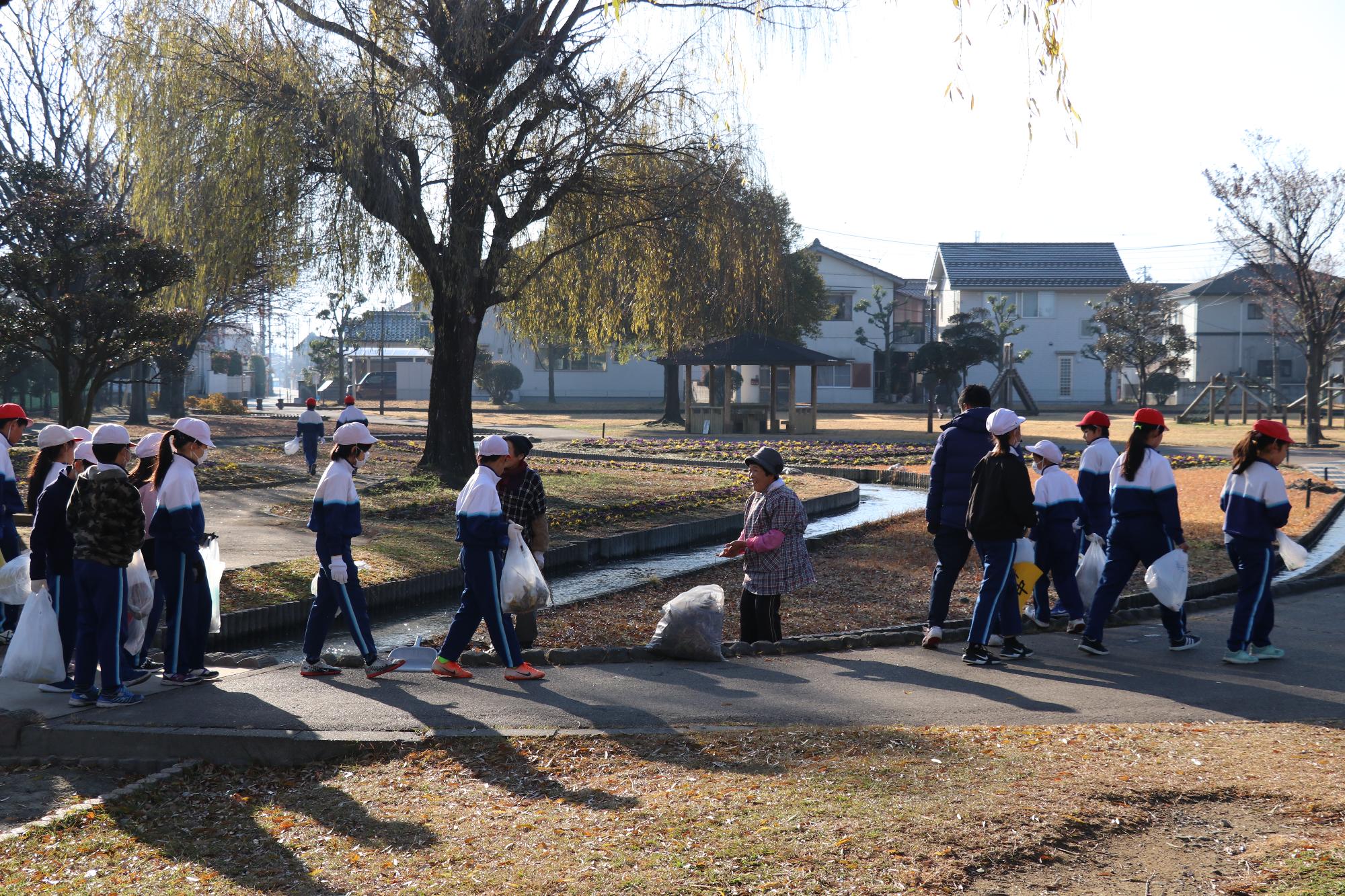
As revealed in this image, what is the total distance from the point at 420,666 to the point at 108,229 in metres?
16.4

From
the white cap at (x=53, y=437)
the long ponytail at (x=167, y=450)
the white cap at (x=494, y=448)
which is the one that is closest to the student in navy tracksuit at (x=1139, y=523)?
the white cap at (x=494, y=448)

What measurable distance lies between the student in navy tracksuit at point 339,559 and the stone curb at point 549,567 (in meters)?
2.02

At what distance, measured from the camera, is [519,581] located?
6.99m

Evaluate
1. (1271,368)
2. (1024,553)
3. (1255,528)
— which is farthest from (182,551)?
(1271,368)

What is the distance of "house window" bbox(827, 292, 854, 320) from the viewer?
196 feet

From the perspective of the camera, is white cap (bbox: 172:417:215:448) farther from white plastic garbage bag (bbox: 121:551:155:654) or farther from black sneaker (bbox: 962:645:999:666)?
black sneaker (bbox: 962:645:999:666)

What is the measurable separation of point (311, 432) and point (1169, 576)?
17.5 m

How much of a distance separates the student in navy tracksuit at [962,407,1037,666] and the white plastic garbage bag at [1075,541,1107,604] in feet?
4.79

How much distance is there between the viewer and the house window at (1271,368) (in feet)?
203

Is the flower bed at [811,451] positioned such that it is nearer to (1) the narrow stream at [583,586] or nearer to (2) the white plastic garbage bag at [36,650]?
(1) the narrow stream at [583,586]

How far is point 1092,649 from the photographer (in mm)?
7859

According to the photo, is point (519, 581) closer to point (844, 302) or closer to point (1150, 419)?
point (1150, 419)

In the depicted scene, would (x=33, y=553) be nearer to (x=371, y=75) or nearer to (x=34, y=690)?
(x=34, y=690)

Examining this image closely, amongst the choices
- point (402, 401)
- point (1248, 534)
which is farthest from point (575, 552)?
point (402, 401)
